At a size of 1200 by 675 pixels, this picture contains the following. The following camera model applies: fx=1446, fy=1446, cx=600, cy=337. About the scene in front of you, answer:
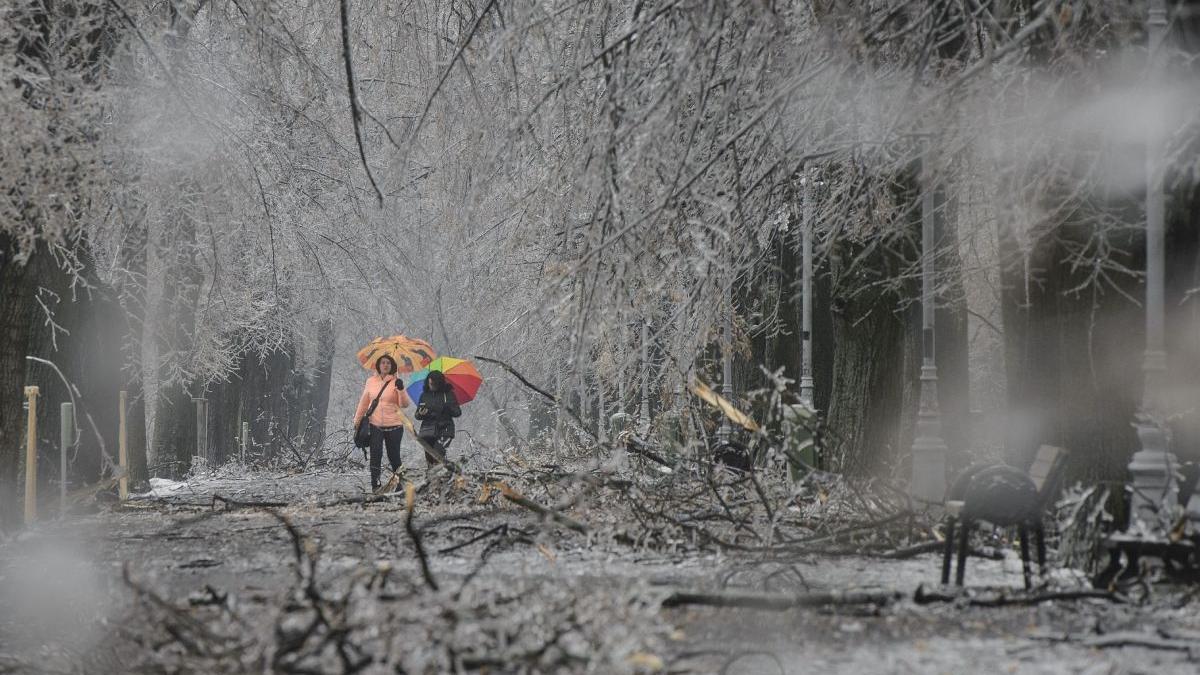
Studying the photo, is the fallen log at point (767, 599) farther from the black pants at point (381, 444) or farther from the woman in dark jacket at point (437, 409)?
the black pants at point (381, 444)

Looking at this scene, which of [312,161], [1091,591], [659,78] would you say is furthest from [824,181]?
[312,161]

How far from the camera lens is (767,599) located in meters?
7.17

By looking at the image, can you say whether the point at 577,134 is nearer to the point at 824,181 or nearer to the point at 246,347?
the point at 824,181

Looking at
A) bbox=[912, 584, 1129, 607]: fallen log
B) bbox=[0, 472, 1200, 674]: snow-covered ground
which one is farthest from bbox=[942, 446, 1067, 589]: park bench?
bbox=[0, 472, 1200, 674]: snow-covered ground

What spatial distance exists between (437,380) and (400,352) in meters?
0.73

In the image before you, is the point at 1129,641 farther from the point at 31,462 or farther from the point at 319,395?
the point at 319,395

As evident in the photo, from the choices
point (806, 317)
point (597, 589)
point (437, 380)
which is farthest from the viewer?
point (437, 380)

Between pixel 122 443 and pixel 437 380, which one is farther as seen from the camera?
pixel 437 380

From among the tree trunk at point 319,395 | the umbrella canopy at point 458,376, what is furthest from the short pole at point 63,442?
the tree trunk at point 319,395

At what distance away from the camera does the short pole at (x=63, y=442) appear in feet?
48.1

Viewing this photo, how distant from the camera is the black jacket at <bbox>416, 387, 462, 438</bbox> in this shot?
728 inches

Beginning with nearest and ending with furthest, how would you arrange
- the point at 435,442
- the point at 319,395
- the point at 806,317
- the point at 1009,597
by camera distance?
the point at 1009,597, the point at 806,317, the point at 435,442, the point at 319,395

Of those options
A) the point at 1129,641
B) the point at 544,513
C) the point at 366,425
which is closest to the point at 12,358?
the point at 544,513

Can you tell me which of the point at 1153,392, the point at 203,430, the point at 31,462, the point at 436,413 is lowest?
the point at 203,430
